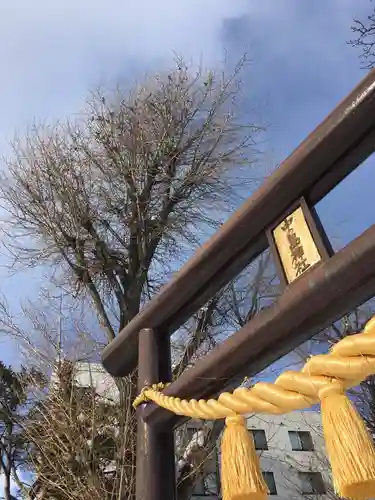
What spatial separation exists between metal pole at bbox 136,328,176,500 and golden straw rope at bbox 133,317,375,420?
60 cm

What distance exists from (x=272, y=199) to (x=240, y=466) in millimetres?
919

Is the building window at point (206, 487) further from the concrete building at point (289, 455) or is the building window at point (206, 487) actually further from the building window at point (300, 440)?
the building window at point (300, 440)

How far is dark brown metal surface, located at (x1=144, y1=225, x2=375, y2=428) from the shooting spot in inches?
53.1

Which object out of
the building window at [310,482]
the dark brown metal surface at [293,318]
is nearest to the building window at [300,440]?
the building window at [310,482]

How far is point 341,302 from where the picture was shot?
4.64 feet

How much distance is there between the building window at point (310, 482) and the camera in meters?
13.0

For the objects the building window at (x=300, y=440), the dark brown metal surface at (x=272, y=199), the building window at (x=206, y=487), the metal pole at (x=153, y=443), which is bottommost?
the metal pole at (x=153, y=443)

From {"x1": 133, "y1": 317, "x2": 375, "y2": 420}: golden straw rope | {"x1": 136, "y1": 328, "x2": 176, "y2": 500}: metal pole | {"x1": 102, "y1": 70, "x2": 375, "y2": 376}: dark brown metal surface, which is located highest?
{"x1": 102, "y1": 70, "x2": 375, "y2": 376}: dark brown metal surface

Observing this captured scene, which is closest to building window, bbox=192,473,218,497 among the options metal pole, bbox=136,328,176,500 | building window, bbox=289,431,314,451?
building window, bbox=289,431,314,451

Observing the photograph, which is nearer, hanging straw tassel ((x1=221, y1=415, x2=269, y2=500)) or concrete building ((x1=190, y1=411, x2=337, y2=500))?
hanging straw tassel ((x1=221, y1=415, x2=269, y2=500))

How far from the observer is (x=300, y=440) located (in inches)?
600

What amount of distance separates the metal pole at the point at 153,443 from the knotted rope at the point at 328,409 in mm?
628

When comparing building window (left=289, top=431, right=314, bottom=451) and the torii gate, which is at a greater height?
building window (left=289, top=431, right=314, bottom=451)

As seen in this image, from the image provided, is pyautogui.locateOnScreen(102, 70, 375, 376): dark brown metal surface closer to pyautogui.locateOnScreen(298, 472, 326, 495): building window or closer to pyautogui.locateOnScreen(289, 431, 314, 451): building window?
pyautogui.locateOnScreen(298, 472, 326, 495): building window
